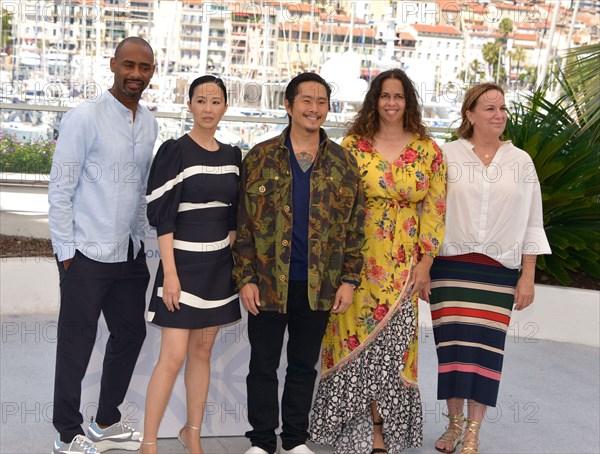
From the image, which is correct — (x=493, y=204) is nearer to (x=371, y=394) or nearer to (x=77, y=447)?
(x=371, y=394)

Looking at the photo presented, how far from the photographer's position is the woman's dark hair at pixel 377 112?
3623 mm

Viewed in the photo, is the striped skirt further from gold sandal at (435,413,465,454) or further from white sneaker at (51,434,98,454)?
white sneaker at (51,434,98,454)

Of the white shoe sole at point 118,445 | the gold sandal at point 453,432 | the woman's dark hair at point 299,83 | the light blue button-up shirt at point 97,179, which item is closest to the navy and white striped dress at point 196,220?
the light blue button-up shirt at point 97,179

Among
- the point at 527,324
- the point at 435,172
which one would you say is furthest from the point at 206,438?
the point at 527,324

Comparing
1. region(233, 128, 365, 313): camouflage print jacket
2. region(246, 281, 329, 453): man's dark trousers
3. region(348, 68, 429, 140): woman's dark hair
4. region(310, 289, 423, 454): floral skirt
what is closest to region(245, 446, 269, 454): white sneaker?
region(246, 281, 329, 453): man's dark trousers

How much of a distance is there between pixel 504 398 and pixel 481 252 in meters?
1.45

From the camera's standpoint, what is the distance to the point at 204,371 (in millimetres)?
3486

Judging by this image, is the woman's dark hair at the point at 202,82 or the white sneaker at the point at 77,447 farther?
the white sneaker at the point at 77,447

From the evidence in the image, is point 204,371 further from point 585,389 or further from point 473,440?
point 585,389

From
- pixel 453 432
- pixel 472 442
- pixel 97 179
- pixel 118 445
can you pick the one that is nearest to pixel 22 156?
pixel 118 445

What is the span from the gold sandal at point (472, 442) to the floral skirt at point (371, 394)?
28cm

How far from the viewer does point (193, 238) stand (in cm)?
332

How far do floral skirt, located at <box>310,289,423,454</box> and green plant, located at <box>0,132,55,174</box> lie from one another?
6.04 m

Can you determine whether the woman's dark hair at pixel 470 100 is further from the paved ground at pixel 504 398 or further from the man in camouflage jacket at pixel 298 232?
the paved ground at pixel 504 398
